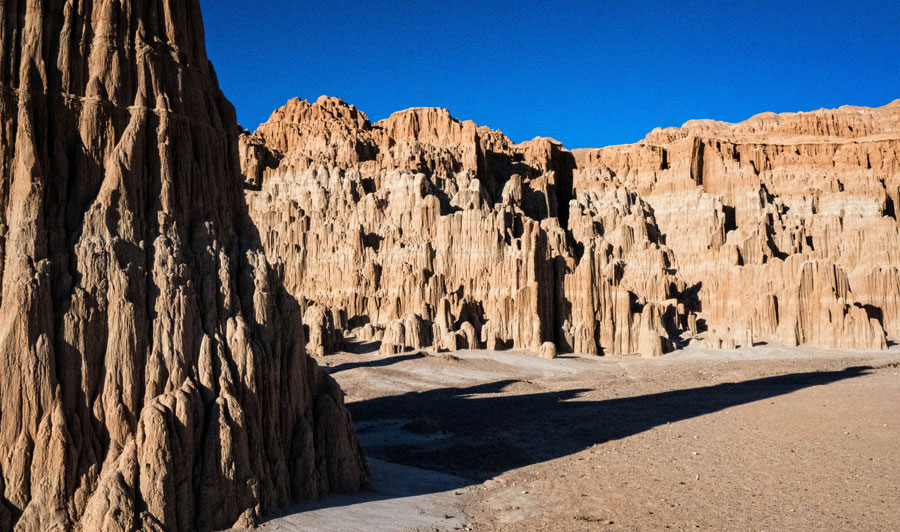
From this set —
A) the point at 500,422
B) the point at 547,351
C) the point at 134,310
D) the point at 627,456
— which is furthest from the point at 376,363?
the point at 134,310

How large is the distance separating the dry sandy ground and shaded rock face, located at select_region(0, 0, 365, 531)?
3.92ft

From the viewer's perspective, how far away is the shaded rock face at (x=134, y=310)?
29.9 feet

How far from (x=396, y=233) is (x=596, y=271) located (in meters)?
18.8

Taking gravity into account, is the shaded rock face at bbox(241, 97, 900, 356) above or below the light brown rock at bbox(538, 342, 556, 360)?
above

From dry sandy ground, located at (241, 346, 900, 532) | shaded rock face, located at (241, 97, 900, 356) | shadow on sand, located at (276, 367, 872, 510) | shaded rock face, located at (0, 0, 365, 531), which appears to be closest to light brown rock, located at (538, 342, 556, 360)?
shaded rock face, located at (241, 97, 900, 356)

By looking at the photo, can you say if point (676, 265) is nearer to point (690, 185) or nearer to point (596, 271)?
point (690, 185)

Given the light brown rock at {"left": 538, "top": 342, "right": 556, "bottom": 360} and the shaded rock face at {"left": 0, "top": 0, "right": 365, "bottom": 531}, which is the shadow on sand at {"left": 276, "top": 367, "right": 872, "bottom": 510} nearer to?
the shaded rock face at {"left": 0, "top": 0, "right": 365, "bottom": 531}

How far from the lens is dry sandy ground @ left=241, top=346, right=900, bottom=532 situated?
37.3 ft

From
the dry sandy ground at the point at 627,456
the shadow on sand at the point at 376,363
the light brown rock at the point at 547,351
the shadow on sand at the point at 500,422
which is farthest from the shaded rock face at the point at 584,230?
the dry sandy ground at the point at 627,456

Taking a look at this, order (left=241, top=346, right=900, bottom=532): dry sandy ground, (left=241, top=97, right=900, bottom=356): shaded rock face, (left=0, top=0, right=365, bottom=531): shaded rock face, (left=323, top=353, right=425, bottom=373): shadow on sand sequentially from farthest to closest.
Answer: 1. (left=241, top=97, right=900, bottom=356): shaded rock face
2. (left=323, top=353, right=425, bottom=373): shadow on sand
3. (left=241, top=346, right=900, bottom=532): dry sandy ground
4. (left=0, top=0, right=365, bottom=531): shaded rock face

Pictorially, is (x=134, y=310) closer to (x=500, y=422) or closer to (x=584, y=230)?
(x=500, y=422)

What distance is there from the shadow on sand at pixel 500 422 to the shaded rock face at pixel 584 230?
14818 mm

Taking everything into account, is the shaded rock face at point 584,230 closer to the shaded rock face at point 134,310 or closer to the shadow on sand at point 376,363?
the shadow on sand at point 376,363

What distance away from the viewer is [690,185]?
7894cm
